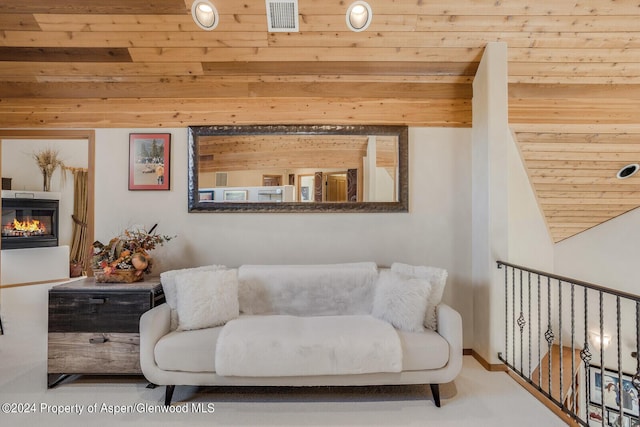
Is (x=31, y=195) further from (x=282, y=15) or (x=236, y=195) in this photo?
(x=282, y=15)

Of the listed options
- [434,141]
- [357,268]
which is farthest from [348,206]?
[434,141]

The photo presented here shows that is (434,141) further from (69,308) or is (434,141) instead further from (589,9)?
(69,308)

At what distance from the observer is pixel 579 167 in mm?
3600

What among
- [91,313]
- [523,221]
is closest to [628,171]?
[523,221]

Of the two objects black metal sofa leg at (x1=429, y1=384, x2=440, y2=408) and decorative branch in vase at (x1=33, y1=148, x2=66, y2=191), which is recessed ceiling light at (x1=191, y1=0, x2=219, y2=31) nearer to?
black metal sofa leg at (x1=429, y1=384, x2=440, y2=408)

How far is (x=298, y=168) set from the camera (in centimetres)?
320

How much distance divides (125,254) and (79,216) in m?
5.14

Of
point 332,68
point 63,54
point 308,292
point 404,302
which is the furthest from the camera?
point 332,68

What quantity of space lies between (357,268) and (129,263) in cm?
177

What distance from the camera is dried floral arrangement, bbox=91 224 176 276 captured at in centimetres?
270

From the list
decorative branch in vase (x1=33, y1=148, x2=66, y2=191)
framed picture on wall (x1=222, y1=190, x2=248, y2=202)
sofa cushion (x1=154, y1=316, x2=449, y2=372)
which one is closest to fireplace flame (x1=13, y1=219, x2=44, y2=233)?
decorative branch in vase (x1=33, y1=148, x2=66, y2=191)

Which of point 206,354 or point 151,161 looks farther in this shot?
point 151,161

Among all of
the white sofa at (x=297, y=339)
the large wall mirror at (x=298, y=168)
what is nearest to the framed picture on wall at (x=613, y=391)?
the white sofa at (x=297, y=339)

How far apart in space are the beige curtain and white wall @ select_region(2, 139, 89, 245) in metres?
0.07
